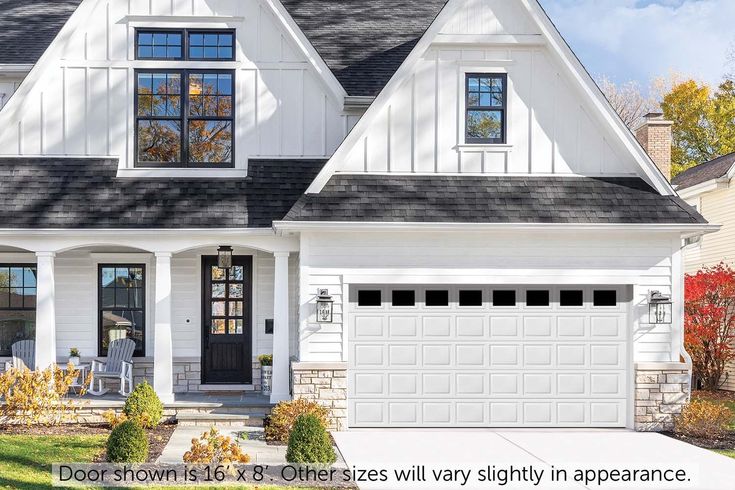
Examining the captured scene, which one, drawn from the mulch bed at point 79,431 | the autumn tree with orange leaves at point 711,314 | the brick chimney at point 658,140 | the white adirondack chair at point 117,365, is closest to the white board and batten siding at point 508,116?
the brick chimney at point 658,140

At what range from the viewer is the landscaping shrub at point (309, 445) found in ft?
31.9

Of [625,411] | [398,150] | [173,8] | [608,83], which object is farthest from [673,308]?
[608,83]

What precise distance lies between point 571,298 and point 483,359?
1.85m

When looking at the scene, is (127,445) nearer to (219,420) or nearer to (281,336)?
(219,420)

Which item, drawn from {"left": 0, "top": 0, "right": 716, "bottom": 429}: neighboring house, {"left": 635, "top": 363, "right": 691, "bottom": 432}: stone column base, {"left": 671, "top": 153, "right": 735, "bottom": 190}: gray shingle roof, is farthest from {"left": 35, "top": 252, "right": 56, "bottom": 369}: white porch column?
{"left": 671, "top": 153, "right": 735, "bottom": 190}: gray shingle roof

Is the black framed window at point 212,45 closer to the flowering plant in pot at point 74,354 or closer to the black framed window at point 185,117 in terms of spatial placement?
the black framed window at point 185,117

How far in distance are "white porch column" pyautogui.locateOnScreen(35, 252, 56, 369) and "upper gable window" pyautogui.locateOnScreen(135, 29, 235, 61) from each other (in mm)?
4278

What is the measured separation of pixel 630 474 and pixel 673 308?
4130 mm

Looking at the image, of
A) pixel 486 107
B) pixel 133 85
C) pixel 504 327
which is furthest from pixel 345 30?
pixel 504 327

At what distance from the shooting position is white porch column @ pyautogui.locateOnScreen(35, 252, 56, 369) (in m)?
Result: 13.5

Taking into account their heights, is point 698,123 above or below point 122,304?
above

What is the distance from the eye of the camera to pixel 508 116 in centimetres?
1344

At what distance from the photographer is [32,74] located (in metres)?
14.3

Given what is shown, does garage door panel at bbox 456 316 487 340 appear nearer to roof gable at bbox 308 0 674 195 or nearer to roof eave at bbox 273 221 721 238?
roof eave at bbox 273 221 721 238
